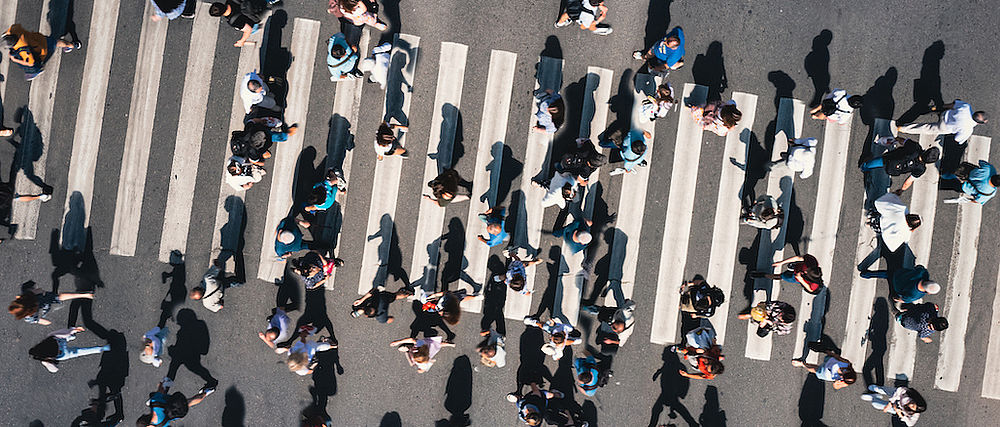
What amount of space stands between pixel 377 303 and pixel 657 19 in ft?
20.8

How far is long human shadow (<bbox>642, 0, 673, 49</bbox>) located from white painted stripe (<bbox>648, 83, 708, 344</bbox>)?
0.97m

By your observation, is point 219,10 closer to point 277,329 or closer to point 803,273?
point 277,329

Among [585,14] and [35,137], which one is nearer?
[585,14]

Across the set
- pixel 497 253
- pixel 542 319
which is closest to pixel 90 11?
pixel 497 253

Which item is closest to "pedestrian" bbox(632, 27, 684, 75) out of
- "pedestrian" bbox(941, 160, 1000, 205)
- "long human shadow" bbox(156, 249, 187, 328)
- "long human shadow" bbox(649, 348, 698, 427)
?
"long human shadow" bbox(649, 348, 698, 427)

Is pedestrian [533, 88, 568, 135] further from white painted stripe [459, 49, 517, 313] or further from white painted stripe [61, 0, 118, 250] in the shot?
white painted stripe [61, 0, 118, 250]

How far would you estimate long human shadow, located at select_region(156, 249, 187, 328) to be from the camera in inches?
295

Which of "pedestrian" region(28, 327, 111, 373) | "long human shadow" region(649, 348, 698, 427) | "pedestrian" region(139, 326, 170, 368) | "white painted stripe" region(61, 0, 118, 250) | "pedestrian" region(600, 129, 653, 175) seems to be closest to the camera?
"pedestrian" region(600, 129, 653, 175)

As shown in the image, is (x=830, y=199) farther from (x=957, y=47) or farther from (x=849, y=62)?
(x=957, y=47)

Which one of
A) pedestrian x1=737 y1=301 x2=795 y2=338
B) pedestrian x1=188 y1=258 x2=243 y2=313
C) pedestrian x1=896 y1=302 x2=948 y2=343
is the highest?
pedestrian x1=896 y1=302 x2=948 y2=343

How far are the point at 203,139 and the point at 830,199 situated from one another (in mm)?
10140

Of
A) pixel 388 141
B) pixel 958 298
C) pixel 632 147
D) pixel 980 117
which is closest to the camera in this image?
pixel 632 147

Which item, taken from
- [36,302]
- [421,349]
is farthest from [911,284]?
[36,302]

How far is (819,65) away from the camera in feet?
24.7
